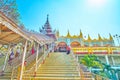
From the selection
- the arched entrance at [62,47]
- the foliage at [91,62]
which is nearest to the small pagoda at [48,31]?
the arched entrance at [62,47]

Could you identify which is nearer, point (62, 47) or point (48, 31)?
A: point (48, 31)

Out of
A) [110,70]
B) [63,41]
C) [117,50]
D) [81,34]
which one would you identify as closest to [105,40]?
[81,34]

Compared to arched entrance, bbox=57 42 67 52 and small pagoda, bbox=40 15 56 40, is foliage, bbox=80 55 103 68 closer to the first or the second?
arched entrance, bbox=57 42 67 52

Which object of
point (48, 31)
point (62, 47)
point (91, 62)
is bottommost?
point (91, 62)

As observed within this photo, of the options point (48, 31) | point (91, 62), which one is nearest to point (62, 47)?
point (48, 31)

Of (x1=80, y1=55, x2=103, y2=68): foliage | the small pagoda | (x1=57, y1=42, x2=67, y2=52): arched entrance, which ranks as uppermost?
the small pagoda

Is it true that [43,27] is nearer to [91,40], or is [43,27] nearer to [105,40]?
[91,40]

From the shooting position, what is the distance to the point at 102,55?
65.9ft

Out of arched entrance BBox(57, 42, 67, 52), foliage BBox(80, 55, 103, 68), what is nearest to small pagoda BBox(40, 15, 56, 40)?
arched entrance BBox(57, 42, 67, 52)

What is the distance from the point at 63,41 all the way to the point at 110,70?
681 inches

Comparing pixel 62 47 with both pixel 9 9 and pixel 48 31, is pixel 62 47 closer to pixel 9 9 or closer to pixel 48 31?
pixel 48 31

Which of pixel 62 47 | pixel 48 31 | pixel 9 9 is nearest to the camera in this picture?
pixel 9 9

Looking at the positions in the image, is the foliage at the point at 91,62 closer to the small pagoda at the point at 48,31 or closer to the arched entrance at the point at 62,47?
the arched entrance at the point at 62,47

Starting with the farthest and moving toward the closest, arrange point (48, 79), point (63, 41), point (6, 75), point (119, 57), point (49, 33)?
point (63, 41) < point (49, 33) < point (119, 57) < point (6, 75) < point (48, 79)
